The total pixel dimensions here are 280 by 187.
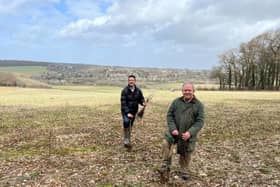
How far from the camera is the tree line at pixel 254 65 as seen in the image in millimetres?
71312

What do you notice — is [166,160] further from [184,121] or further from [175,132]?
[184,121]

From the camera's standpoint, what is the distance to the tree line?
71.3 m

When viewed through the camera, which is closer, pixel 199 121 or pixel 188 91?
pixel 188 91

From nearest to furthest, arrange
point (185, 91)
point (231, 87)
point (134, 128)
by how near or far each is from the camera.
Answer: point (185, 91), point (134, 128), point (231, 87)

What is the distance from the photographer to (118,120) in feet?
72.8

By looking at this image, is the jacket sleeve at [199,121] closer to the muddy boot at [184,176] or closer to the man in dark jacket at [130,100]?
the muddy boot at [184,176]

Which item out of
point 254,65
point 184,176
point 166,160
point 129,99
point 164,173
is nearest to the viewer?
point 166,160

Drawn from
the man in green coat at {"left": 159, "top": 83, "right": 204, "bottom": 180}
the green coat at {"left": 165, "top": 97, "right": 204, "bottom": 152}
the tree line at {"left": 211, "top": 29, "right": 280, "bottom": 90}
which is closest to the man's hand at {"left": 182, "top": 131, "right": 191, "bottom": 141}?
the man in green coat at {"left": 159, "top": 83, "right": 204, "bottom": 180}

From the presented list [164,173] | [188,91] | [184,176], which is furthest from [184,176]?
[188,91]

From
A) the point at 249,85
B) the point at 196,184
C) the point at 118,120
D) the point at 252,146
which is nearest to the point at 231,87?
the point at 249,85

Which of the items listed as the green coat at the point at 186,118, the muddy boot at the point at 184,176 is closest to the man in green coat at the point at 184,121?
the green coat at the point at 186,118

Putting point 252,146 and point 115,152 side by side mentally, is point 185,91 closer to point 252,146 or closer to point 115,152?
point 115,152

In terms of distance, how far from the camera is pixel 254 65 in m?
73.9

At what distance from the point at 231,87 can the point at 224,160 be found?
71.7m
